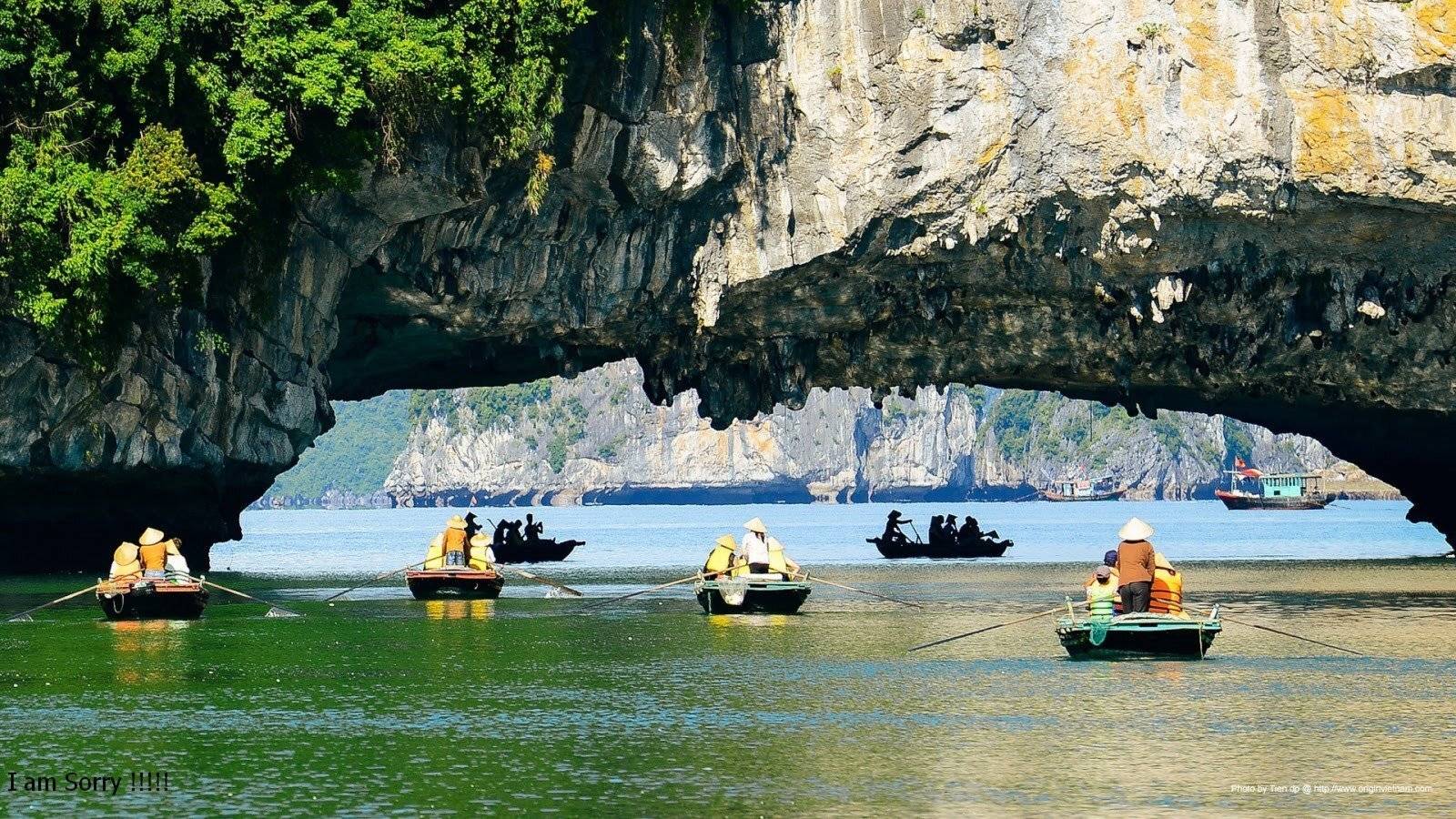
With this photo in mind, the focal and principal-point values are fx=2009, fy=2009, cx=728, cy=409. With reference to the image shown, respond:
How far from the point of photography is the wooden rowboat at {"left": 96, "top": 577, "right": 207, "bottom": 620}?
90.3 ft

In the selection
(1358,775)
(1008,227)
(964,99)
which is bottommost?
(1358,775)

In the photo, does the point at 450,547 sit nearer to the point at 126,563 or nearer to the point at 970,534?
the point at 126,563

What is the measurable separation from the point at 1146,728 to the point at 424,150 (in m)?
18.6

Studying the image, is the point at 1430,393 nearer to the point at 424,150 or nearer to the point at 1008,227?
the point at 1008,227

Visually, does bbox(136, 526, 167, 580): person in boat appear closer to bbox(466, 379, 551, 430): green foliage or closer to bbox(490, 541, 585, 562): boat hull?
bbox(490, 541, 585, 562): boat hull

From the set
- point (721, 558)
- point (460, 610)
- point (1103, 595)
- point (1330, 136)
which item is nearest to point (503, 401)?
point (460, 610)

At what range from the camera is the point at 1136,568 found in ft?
71.5

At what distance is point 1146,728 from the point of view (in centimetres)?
1659

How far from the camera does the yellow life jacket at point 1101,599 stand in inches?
858

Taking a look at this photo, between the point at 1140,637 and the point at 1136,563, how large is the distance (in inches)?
31.4

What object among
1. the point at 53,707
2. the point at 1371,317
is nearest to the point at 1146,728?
the point at 53,707

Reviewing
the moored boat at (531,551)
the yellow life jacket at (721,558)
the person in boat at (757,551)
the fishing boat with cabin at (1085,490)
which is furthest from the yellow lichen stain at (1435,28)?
the fishing boat with cabin at (1085,490)

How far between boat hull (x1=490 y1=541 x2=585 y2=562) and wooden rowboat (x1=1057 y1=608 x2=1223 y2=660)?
103 ft

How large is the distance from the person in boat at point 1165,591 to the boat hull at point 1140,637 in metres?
0.39
